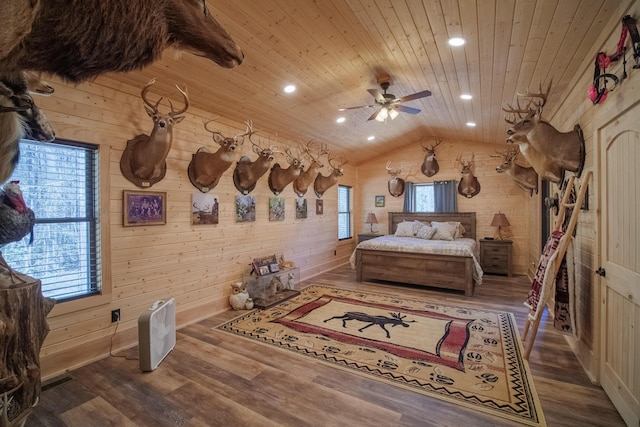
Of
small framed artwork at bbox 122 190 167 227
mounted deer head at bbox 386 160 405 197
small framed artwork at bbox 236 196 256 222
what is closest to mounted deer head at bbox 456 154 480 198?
mounted deer head at bbox 386 160 405 197

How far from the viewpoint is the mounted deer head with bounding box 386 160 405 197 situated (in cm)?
754

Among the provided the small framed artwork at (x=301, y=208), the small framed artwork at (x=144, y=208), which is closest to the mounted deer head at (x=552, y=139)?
the small framed artwork at (x=301, y=208)

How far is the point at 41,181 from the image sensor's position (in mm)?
2580

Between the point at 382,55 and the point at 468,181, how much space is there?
4597 millimetres

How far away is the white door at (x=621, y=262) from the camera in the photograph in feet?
6.13

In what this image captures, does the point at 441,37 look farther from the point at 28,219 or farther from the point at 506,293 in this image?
the point at 506,293

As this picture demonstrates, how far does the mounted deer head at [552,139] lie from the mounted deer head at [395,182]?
431cm

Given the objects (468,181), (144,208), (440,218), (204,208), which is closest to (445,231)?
(440,218)

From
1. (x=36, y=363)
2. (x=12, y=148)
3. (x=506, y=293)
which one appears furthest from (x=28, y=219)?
(x=506, y=293)

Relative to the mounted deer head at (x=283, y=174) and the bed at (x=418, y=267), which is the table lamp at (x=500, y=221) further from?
the mounted deer head at (x=283, y=174)

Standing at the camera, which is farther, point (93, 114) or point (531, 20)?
point (93, 114)

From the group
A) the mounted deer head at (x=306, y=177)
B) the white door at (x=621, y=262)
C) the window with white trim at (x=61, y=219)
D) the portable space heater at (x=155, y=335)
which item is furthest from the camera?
the mounted deer head at (x=306, y=177)

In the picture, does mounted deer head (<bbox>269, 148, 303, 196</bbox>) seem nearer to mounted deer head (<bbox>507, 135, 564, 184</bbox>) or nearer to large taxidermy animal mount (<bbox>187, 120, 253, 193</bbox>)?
large taxidermy animal mount (<bbox>187, 120, 253, 193</bbox>)

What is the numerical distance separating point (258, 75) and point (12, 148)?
246 cm
